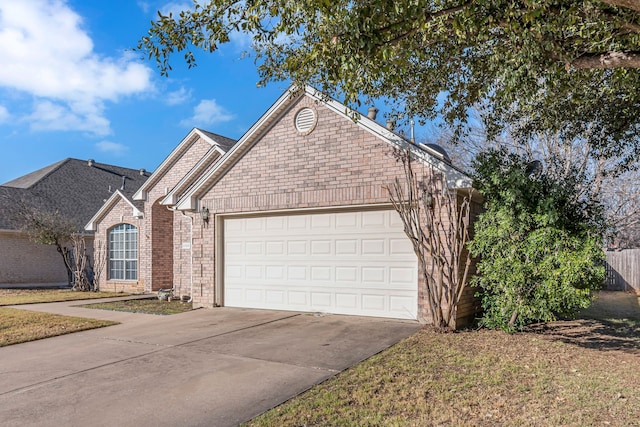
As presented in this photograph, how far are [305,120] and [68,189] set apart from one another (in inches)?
781

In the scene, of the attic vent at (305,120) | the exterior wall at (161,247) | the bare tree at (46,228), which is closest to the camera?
the attic vent at (305,120)

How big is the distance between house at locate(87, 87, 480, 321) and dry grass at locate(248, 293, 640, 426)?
206 centimetres

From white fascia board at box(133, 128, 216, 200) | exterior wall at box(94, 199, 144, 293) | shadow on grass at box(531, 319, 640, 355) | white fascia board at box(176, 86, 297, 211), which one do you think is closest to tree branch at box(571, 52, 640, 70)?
shadow on grass at box(531, 319, 640, 355)

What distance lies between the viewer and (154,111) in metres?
18.7

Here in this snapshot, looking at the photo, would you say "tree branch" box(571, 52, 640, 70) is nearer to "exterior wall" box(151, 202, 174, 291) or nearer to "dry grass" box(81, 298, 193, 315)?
"dry grass" box(81, 298, 193, 315)

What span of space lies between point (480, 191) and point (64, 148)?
28298 mm

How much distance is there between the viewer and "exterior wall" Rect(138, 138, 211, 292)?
1700cm

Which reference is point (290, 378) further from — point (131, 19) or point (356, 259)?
point (131, 19)

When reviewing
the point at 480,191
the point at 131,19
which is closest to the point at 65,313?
the point at 131,19

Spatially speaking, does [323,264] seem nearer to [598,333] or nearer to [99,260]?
[598,333]

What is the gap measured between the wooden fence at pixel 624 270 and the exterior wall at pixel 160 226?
19.3 metres

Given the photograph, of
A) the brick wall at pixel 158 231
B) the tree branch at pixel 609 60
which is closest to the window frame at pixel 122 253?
the brick wall at pixel 158 231

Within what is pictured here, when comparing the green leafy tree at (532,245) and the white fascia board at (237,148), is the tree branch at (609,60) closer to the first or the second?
the green leafy tree at (532,245)

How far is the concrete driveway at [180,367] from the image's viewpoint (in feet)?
14.2
